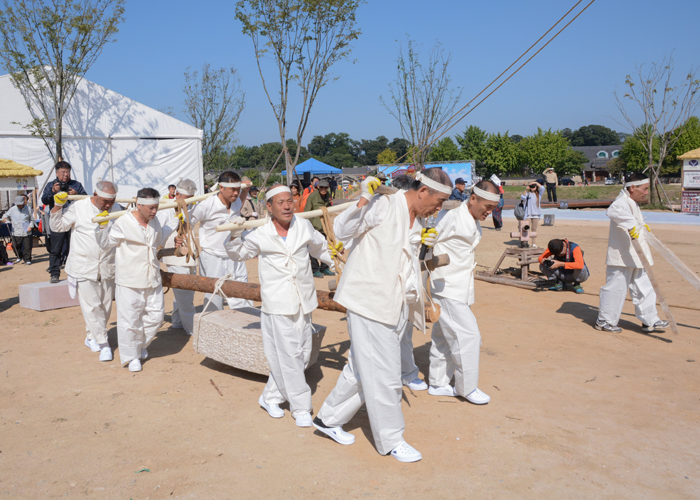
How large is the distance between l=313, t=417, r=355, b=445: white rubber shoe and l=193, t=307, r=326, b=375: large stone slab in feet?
3.30

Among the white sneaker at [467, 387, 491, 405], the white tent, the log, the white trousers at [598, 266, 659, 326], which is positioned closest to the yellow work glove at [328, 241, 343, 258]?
the log

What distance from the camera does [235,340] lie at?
4.43m

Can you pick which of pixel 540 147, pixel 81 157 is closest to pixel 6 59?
pixel 81 157

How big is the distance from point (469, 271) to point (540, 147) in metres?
51.8

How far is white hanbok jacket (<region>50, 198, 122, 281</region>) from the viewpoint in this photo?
16.9 feet

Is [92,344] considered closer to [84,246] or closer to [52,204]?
[84,246]

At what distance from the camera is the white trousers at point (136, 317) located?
472cm

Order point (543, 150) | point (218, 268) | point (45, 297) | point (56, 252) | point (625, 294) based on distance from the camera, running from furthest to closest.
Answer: point (543, 150) → point (56, 252) → point (45, 297) → point (625, 294) → point (218, 268)

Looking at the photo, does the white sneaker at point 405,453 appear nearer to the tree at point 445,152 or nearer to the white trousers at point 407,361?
the white trousers at point 407,361

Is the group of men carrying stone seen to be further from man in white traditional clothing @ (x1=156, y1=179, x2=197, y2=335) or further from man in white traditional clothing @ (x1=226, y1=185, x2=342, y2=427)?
man in white traditional clothing @ (x1=156, y1=179, x2=197, y2=335)

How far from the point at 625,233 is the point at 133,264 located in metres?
5.20

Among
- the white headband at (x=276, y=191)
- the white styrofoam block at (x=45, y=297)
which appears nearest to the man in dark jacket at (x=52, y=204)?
the white styrofoam block at (x=45, y=297)

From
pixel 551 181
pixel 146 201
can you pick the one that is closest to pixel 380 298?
pixel 146 201

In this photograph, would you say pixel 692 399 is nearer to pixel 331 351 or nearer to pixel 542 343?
pixel 542 343
